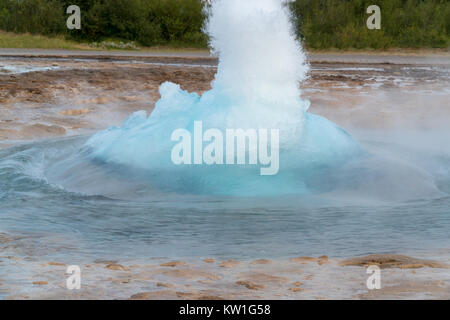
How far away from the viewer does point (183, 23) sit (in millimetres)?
32656

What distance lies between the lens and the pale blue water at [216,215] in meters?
4.51

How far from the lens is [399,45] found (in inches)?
1126

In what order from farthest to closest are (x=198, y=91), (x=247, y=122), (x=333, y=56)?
(x=333, y=56) < (x=198, y=91) < (x=247, y=122)

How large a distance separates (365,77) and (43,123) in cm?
1090

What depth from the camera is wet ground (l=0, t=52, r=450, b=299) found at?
347 centimetres

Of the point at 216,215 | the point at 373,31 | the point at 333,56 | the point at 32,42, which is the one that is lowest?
the point at 216,215

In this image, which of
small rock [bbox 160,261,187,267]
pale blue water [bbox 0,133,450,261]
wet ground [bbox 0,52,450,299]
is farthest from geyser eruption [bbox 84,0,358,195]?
small rock [bbox 160,261,187,267]

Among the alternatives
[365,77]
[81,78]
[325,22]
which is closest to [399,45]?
[325,22]

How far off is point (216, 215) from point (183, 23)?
2834 cm

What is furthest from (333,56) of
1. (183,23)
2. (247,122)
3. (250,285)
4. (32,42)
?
(250,285)

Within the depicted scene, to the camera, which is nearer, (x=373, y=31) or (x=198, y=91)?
(x=198, y=91)

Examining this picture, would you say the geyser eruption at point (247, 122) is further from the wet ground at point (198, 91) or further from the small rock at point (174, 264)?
the small rock at point (174, 264)

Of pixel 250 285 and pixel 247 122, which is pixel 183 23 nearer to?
pixel 247 122
